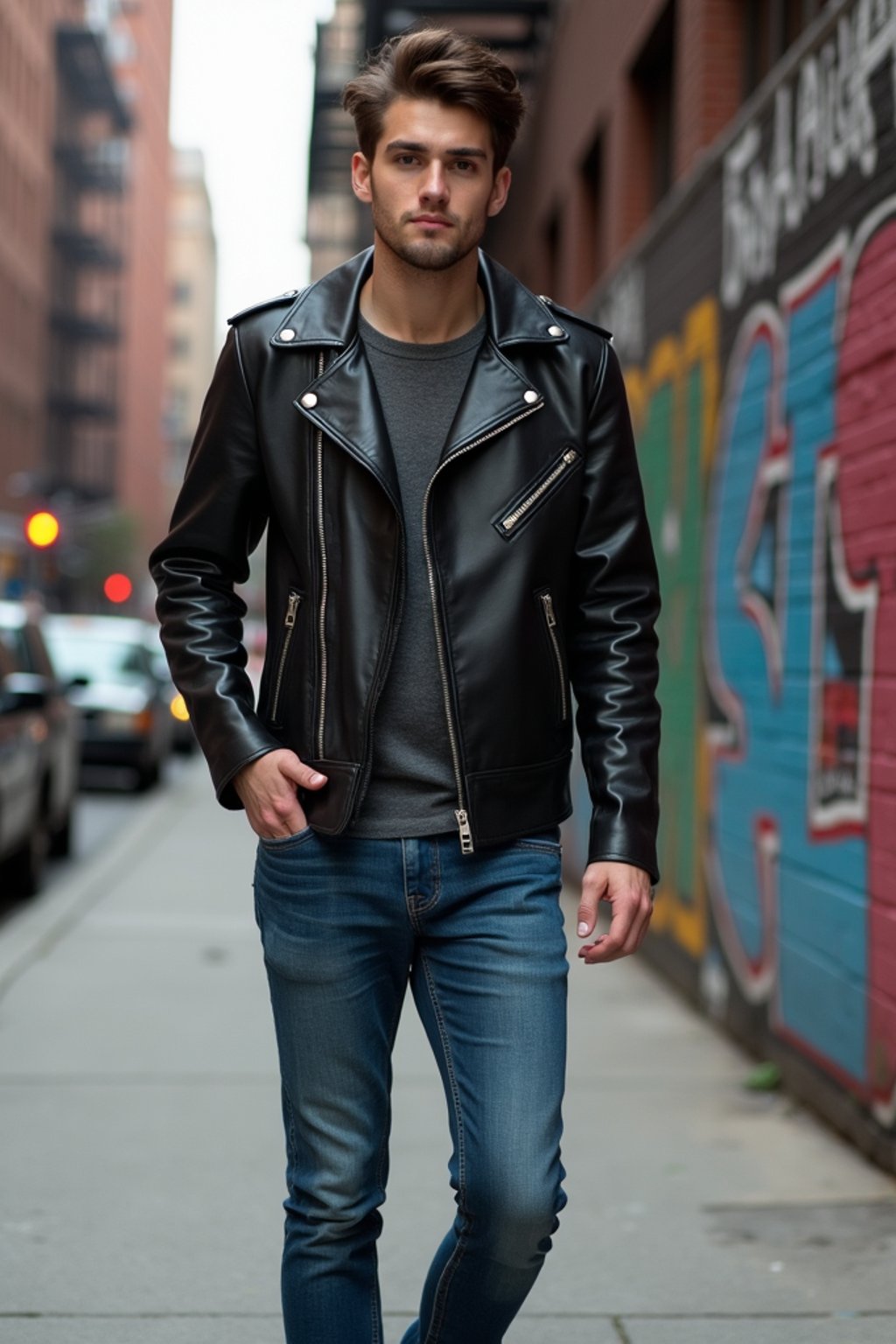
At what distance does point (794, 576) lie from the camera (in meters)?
6.17

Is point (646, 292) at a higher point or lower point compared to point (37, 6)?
lower

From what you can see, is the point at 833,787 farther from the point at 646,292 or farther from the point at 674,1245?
the point at 646,292

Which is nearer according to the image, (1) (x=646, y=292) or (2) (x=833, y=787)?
(2) (x=833, y=787)

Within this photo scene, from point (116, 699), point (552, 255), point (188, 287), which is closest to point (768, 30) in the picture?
point (552, 255)

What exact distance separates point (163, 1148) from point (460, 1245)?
110 inches

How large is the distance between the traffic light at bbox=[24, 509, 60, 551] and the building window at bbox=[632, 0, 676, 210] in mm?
10277

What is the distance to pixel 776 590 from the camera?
643cm

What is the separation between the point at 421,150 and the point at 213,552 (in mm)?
683

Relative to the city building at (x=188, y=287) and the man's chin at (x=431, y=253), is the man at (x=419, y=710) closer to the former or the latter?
the man's chin at (x=431, y=253)

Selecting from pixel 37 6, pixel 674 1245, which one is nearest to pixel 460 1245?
pixel 674 1245

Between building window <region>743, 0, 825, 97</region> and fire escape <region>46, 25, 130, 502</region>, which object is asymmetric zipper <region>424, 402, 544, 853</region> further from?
fire escape <region>46, 25, 130, 502</region>

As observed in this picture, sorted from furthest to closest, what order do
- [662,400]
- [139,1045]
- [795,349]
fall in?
1. [662,400]
2. [139,1045]
3. [795,349]

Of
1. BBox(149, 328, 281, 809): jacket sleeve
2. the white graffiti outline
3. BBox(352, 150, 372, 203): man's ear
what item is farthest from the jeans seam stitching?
the white graffiti outline

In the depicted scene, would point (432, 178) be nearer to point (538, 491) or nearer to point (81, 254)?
point (538, 491)
